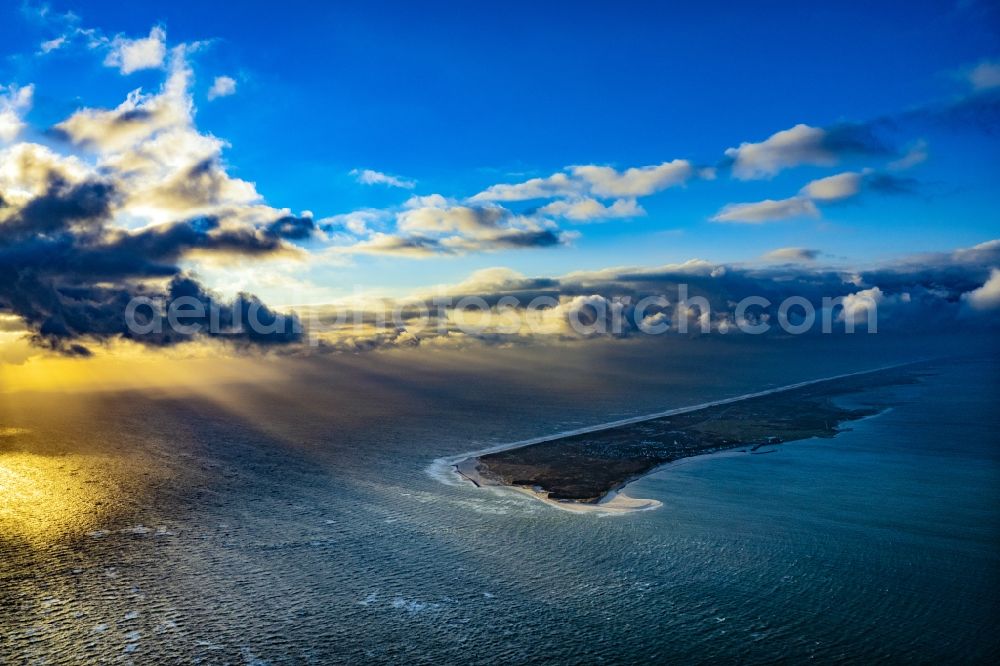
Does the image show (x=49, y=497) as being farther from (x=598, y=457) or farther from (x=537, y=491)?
(x=598, y=457)

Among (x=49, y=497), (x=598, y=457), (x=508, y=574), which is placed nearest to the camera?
(x=508, y=574)

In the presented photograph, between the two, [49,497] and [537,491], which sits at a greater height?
[537,491]

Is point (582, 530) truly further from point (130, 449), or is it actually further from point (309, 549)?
point (130, 449)

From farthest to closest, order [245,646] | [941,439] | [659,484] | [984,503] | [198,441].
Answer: [198,441]
[941,439]
[659,484]
[984,503]
[245,646]

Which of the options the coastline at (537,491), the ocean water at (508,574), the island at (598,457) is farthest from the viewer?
the island at (598,457)

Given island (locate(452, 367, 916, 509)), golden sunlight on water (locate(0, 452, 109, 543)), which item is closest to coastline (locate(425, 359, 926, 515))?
island (locate(452, 367, 916, 509))

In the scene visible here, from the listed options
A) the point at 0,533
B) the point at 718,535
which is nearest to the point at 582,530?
the point at 718,535

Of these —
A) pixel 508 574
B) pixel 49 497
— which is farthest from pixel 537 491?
pixel 49 497

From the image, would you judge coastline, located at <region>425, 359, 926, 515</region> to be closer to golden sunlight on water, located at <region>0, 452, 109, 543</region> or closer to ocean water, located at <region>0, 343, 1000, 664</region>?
ocean water, located at <region>0, 343, 1000, 664</region>

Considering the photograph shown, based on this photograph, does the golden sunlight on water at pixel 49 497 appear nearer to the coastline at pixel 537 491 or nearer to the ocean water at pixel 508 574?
the ocean water at pixel 508 574

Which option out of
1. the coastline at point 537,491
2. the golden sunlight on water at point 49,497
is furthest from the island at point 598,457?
the golden sunlight on water at point 49,497

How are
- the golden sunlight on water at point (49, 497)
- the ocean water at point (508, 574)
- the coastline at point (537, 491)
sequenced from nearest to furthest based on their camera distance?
1. the ocean water at point (508, 574)
2. the golden sunlight on water at point (49, 497)
3. the coastline at point (537, 491)
